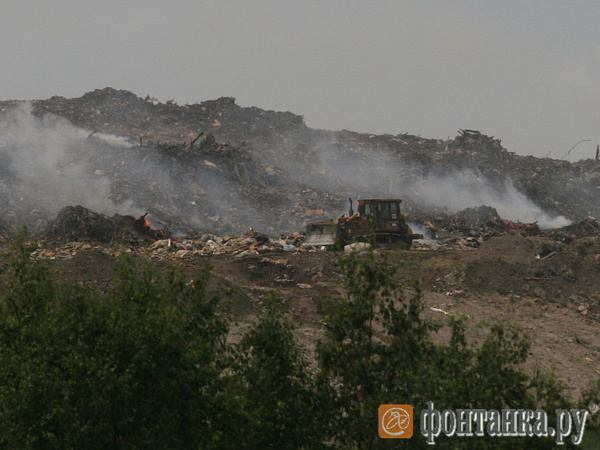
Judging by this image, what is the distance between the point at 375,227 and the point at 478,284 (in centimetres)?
467

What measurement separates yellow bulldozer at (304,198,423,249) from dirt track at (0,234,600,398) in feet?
4.20

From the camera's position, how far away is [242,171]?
3788 cm

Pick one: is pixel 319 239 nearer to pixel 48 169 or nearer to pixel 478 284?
pixel 478 284

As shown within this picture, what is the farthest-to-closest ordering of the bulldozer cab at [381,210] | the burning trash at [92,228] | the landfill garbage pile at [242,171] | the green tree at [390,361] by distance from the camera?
the landfill garbage pile at [242,171], the bulldozer cab at [381,210], the burning trash at [92,228], the green tree at [390,361]

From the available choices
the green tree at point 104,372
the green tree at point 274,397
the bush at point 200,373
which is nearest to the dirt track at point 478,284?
the green tree at point 274,397

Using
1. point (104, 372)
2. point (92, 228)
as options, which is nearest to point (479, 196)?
point (92, 228)

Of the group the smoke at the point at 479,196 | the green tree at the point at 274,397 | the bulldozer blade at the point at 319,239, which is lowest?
the green tree at the point at 274,397

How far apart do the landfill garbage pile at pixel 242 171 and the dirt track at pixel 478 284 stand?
7.15 metres

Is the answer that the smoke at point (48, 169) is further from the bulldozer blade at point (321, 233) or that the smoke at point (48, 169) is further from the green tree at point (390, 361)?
the green tree at point (390, 361)

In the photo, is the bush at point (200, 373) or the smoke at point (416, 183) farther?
the smoke at point (416, 183)

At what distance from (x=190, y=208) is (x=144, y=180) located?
330 centimetres

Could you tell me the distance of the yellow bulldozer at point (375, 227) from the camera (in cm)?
2403

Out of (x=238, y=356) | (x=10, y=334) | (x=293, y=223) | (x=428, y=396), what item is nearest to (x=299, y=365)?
(x=238, y=356)

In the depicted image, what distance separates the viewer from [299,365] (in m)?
9.04
